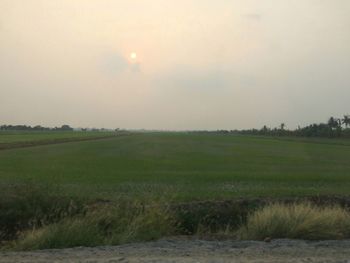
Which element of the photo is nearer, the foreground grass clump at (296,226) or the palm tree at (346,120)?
the foreground grass clump at (296,226)

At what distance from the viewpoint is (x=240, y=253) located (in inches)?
405

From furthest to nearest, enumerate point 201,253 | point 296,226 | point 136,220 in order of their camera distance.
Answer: point 136,220
point 296,226
point 201,253

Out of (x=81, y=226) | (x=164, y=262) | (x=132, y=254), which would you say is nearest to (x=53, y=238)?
(x=81, y=226)

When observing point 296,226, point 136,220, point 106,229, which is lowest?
point 106,229

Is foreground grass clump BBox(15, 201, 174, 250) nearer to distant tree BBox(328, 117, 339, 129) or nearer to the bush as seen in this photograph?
the bush

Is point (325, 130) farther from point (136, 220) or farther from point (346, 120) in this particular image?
point (136, 220)

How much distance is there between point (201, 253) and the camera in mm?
10336

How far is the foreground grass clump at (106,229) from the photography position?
12.2 metres

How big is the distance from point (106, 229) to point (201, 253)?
4439 mm

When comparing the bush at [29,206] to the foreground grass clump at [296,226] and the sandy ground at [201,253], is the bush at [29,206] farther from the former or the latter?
the foreground grass clump at [296,226]

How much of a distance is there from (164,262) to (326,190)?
18810 mm

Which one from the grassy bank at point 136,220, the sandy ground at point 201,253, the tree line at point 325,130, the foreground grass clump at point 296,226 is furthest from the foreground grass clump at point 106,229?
the tree line at point 325,130

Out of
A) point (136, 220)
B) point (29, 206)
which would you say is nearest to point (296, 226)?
point (136, 220)

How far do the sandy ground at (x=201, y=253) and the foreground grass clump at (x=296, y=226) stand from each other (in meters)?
1.26
